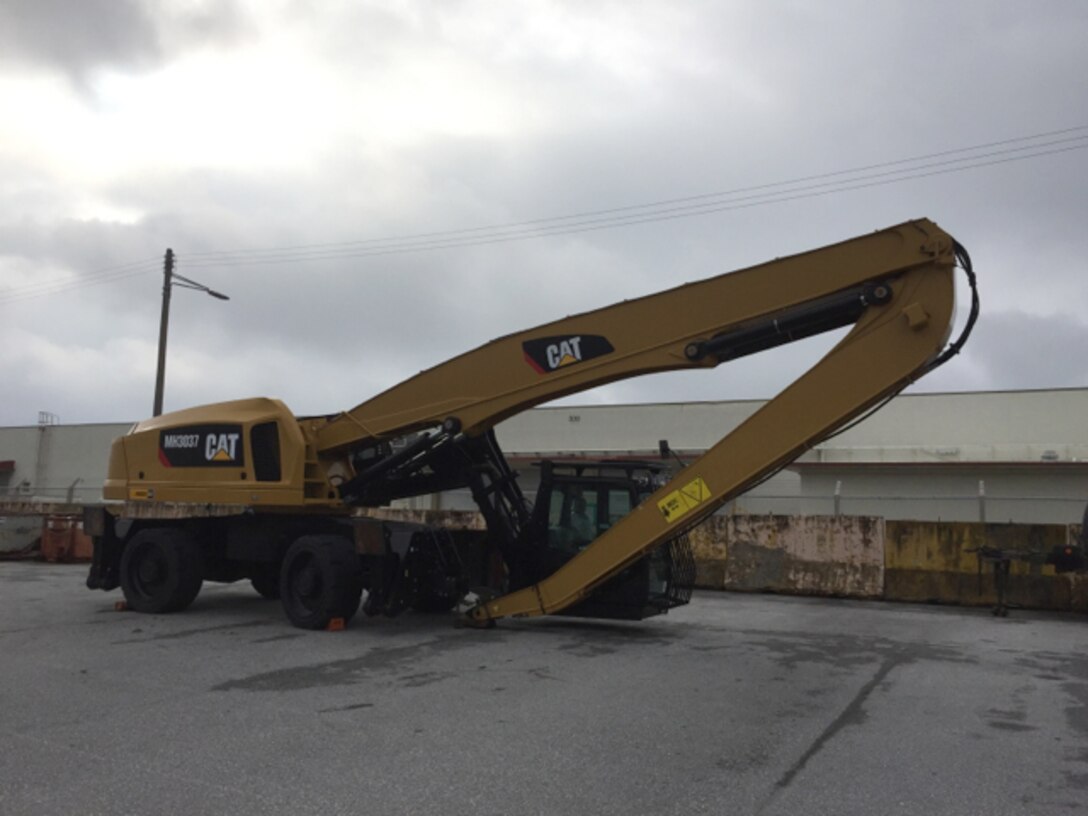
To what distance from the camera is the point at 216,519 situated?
13391 millimetres

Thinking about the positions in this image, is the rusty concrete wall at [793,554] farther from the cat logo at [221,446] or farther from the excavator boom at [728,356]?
the cat logo at [221,446]

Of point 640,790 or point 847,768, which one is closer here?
point 640,790

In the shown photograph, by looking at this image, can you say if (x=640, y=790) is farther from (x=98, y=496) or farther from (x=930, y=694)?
(x=98, y=496)

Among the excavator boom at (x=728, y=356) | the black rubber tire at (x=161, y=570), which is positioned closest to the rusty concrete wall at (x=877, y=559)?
the black rubber tire at (x=161, y=570)

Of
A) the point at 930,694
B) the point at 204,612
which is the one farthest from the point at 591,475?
the point at 204,612

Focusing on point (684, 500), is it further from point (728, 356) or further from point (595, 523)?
point (595, 523)

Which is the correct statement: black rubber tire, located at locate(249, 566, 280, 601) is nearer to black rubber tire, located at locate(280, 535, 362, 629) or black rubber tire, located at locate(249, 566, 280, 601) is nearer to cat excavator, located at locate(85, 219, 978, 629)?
cat excavator, located at locate(85, 219, 978, 629)

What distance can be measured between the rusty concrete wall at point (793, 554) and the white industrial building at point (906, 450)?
525cm

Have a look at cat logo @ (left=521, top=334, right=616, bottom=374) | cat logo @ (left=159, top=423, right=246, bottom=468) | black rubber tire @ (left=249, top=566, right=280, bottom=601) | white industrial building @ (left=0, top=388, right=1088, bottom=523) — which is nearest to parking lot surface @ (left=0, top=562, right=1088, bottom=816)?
black rubber tire @ (left=249, top=566, right=280, bottom=601)

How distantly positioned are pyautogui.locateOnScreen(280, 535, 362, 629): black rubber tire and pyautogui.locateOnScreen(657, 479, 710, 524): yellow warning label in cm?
406

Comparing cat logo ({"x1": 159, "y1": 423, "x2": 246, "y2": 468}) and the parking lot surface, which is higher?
cat logo ({"x1": 159, "y1": 423, "x2": 246, "y2": 468})

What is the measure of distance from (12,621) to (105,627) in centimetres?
135

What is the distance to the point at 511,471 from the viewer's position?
40.5 ft

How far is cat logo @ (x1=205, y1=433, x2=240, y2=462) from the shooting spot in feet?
40.8
